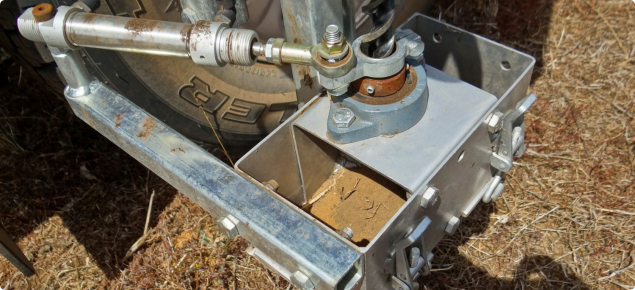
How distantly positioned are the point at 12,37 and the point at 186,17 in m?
0.62

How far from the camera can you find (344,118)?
48.9 inches

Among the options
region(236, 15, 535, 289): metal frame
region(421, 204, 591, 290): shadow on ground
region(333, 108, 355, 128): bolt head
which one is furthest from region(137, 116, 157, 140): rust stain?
region(421, 204, 591, 290): shadow on ground

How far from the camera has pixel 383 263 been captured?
44.3 inches

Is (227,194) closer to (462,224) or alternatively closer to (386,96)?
(386,96)

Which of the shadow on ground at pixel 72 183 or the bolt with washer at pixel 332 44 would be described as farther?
the shadow on ground at pixel 72 183

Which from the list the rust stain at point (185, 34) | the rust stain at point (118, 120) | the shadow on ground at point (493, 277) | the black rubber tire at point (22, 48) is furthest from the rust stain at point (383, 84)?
the black rubber tire at point (22, 48)

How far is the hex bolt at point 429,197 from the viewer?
1131 millimetres

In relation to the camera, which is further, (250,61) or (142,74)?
(142,74)

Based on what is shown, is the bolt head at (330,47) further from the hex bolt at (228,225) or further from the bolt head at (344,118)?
the hex bolt at (228,225)

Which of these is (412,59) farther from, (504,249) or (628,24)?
(628,24)

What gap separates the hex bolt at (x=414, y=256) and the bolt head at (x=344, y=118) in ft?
1.02

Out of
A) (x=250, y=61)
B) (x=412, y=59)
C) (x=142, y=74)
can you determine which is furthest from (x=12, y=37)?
(x=412, y=59)

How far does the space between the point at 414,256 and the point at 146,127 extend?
0.63 m

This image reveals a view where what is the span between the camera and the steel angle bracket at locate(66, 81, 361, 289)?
0.95 m
